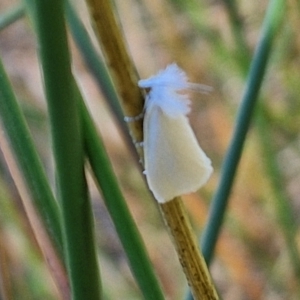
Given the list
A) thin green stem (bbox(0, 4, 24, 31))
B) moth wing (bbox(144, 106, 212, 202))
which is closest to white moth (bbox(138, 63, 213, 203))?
moth wing (bbox(144, 106, 212, 202))

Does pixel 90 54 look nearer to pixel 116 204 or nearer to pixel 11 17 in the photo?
pixel 11 17

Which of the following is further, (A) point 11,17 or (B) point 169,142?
(A) point 11,17

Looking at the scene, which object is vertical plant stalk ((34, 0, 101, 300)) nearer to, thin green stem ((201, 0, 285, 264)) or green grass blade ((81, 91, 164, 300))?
green grass blade ((81, 91, 164, 300))

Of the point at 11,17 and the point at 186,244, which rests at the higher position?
the point at 11,17

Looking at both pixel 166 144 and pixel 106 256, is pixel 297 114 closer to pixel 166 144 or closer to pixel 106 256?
pixel 106 256

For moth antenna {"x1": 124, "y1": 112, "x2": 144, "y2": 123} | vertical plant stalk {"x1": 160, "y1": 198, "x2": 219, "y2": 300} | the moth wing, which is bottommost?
vertical plant stalk {"x1": 160, "y1": 198, "x2": 219, "y2": 300}

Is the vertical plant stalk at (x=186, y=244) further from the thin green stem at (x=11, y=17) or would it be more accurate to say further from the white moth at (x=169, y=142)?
the thin green stem at (x=11, y=17)

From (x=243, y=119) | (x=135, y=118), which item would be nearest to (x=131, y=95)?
(x=135, y=118)

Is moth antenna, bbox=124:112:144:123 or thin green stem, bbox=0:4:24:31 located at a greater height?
thin green stem, bbox=0:4:24:31
